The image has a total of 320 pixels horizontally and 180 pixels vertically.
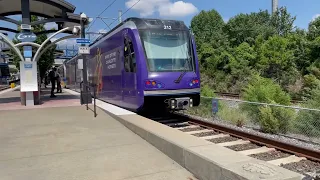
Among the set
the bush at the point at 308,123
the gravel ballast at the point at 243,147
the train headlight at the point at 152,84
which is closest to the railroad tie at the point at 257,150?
the gravel ballast at the point at 243,147

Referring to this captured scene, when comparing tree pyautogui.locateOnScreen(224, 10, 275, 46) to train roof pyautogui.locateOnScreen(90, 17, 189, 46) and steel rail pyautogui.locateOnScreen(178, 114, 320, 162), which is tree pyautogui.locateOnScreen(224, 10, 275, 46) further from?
steel rail pyautogui.locateOnScreen(178, 114, 320, 162)

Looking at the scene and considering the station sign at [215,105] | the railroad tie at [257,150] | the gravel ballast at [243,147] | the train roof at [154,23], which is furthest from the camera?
the station sign at [215,105]

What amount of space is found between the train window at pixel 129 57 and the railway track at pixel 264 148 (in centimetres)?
231

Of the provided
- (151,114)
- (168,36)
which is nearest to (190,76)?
(168,36)

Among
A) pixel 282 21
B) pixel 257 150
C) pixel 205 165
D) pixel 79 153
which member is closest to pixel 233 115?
pixel 257 150

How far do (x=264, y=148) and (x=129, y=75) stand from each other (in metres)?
4.96

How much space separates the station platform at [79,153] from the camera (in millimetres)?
4699

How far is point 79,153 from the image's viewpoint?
5.84 metres

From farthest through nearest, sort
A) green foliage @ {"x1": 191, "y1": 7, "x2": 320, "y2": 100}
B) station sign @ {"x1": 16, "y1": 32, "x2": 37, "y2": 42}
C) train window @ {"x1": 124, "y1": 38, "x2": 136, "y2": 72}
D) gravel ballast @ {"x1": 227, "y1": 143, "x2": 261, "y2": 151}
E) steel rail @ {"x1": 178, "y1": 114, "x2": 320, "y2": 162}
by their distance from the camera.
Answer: green foliage @ {"x1": 191, "y1": 7, "x2": 320, "y2": 100} → station sign @ {"x1": 16, "y1": 32, "x2": 37, "y2": 42} → train window @ {"x1": 124, "y1": 38, "x2": 136, "y2": 72} → gravel ballast @ {"x1": 227, "y1": 143, "x2": 261, "y2": 151} → steel rail @ {"x1": 178, "y1": 114, "x2": 320, "y2": 162}

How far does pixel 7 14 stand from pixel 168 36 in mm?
10390

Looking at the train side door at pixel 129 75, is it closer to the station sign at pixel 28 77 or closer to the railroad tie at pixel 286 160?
the railroad tie at pixel 286 160

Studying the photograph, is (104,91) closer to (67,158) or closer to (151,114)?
(151,114)

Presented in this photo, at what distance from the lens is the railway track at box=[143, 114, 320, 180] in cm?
560

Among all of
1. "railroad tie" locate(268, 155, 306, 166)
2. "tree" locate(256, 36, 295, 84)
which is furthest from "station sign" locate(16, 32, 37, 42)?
"tree" locate(256, 36, 295, 84)
